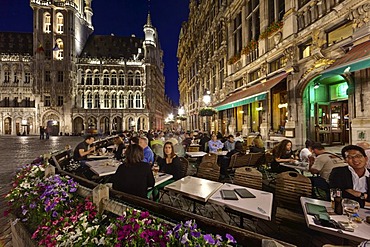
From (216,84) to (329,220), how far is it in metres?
16.8

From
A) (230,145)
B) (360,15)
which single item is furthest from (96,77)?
(360,15)

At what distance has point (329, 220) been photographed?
2.07 m

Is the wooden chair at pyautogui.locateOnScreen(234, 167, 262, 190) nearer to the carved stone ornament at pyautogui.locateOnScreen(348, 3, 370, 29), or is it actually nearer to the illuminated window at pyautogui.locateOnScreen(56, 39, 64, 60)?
the carved stone ornament at pyautogui.locateOnScreen(348, 3, 370, 29)

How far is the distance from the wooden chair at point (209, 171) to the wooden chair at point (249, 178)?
0.57 meters

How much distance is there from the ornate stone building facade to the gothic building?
29917mm

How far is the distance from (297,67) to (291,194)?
24.2 ft

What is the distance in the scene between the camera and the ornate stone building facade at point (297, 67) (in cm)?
592

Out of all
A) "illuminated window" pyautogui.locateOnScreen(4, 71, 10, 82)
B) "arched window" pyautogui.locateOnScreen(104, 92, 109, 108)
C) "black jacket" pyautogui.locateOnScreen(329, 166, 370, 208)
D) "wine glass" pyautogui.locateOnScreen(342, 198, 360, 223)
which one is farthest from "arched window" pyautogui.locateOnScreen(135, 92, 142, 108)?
"wine glass" pyautogui.locateOnScreen(342, 198, 360, 223)

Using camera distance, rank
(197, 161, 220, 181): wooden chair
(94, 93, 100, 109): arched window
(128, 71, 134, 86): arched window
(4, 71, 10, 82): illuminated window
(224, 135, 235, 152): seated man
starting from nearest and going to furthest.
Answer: (197, 161, 220, 181): wooden chair → (224, 135, 235, 152): seated man → (4, 71, 10, 82): illuminated window → (94, 93, 100, 109): arched window → (128, 71, 134, 86): arched window

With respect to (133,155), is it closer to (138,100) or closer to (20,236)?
(20,236)

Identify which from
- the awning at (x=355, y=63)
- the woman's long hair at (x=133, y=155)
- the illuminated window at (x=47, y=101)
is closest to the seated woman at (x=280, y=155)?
the awning at (x=355, y=63)

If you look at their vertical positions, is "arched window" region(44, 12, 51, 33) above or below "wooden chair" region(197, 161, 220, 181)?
above

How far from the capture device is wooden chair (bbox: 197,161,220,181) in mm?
4234

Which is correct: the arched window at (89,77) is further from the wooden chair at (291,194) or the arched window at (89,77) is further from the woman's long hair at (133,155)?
the wooden chair at (291,194)
